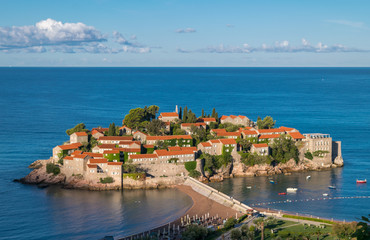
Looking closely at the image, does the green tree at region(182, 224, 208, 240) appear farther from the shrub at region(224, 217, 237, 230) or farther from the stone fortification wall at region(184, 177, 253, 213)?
the stone fortification wall at region(184, 177, 253, 213)

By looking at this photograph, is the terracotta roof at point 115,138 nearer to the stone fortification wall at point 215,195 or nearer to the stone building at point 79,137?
the stone building at point 79,137

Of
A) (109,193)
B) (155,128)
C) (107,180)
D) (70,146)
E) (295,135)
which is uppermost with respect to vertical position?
(155,128)

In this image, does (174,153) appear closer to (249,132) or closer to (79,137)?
(249,132)

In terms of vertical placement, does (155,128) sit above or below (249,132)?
above

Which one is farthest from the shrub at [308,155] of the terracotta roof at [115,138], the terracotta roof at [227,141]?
the terracotta roof at [115,138]

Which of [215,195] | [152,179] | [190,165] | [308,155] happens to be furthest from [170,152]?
[308,155]

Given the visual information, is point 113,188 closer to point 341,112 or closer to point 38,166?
point 38,166

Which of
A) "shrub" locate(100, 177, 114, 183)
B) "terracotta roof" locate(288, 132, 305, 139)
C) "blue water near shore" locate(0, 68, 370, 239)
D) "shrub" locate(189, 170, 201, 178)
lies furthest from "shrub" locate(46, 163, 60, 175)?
"terracotta roof" locate(288, 132, 305, 139)
